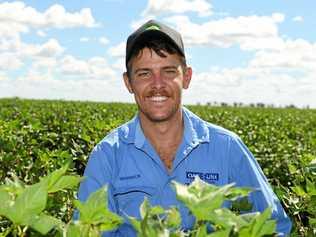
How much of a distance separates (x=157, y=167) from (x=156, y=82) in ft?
1.42

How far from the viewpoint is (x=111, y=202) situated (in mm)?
3055

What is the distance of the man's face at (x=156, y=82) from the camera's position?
3.24 metres

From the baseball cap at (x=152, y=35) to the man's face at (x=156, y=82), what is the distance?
5 cm

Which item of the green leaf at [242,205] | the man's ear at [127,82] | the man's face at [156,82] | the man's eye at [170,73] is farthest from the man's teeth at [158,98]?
the green leaf at [242,205]

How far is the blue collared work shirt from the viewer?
122 inches

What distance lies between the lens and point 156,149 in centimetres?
347

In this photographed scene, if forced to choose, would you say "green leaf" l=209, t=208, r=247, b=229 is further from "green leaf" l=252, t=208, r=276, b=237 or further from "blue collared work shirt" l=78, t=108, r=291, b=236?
"blue collared work shirt" l=78, t=108, r=291, b=236

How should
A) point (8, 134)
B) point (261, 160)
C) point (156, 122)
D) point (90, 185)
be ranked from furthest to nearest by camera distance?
point (261, 160) < point (8, 134) < point (156, 122) < point (90, 185)

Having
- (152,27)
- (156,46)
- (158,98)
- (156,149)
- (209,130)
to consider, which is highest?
(152,27)

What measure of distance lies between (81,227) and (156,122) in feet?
7.32

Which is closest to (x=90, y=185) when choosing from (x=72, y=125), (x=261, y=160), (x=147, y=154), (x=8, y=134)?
(x=147, y=154)

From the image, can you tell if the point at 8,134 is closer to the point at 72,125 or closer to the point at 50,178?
the point at 72,125

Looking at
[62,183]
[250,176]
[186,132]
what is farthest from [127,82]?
[62,183]

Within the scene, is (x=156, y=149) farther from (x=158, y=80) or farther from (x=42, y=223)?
(x=42, y=223)
